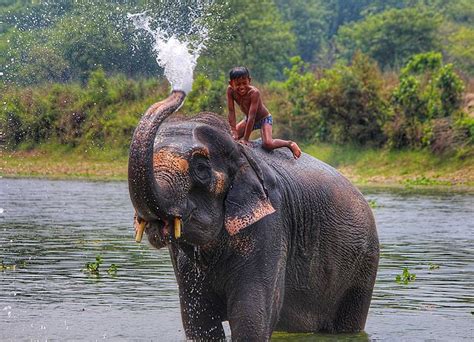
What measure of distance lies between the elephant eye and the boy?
39.8 inches

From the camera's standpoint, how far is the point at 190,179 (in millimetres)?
6918

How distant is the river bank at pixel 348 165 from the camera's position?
29.9m

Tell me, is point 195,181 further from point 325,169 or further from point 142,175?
point 325,169

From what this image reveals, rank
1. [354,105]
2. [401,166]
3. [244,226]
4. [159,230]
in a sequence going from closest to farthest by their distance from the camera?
[159,230] < [244,226] < [401,166] < [354,105]

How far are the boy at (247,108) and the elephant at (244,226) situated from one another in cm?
10

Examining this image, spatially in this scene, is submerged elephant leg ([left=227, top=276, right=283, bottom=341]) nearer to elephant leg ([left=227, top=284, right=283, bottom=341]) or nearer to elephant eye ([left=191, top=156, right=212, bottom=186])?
elephant leg ([left=227, top=284, right=283, bottom=341])

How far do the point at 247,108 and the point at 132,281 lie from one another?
163 inches

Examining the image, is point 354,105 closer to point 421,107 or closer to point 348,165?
point 421,107

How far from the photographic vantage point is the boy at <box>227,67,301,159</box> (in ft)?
26.8

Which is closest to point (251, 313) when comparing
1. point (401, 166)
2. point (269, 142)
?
point (269, 142)

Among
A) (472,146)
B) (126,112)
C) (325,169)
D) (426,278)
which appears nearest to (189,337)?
(325,169)

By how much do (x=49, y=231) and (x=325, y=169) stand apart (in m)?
9.32

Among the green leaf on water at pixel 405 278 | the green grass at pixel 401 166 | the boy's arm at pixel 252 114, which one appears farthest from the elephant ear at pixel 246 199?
the green grass at pixel 401 166

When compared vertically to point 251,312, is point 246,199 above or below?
above
